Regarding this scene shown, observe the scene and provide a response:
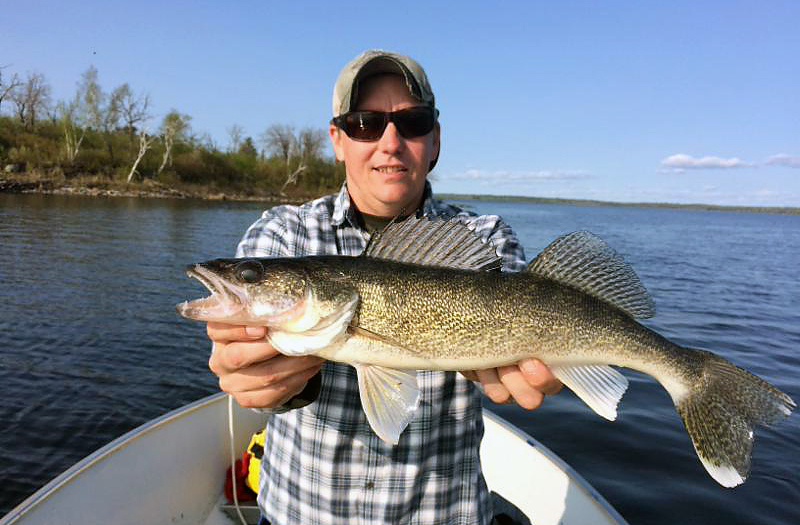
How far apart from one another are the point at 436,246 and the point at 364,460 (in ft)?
4.12

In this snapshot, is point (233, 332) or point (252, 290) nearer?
point (233, 332)

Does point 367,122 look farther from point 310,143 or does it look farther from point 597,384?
point 310,143

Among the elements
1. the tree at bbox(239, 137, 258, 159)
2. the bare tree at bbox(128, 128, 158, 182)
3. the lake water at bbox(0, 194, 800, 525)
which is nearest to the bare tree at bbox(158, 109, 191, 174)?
the bare tree at bbox(128, 128, 158, 182)

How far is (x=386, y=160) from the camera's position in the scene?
313 cm

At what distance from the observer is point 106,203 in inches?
1587

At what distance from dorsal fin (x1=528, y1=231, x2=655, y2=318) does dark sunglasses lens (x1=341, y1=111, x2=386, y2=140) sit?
1.34m

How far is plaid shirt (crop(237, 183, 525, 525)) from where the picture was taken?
2674mm

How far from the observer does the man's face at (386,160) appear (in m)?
3.13

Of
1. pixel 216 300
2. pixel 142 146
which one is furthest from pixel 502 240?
pixel 142 146

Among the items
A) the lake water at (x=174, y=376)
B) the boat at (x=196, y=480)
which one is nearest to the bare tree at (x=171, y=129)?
the lake water at (x=174, y=376)

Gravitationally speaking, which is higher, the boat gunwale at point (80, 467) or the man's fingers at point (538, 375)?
the man's fingers at point (538, 375)

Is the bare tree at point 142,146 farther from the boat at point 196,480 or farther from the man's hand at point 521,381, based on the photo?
the man's hand at point 521,381

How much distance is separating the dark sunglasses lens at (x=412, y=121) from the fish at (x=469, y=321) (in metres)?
0.98

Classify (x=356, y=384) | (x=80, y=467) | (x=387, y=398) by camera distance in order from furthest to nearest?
(x=80, y=467)
(x=356, y=384)
(x=387, y=398)
